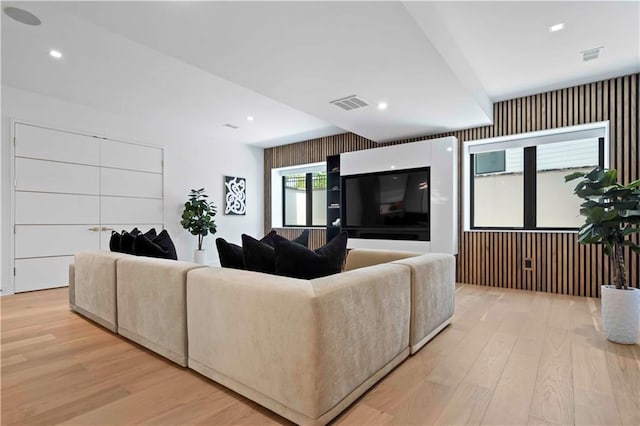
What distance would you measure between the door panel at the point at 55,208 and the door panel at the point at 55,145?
55 centimetres

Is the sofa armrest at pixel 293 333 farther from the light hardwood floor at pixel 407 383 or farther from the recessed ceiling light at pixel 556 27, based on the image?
the recessed ceiling light at pixel 556 27

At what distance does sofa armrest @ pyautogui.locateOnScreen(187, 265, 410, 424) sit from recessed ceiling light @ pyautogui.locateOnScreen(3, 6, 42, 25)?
276 centimetres

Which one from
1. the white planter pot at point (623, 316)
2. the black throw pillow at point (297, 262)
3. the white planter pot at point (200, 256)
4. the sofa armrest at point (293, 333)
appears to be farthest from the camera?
the white planter pot at point (200, 256)

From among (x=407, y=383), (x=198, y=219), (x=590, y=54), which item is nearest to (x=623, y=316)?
(x=407, y=383)

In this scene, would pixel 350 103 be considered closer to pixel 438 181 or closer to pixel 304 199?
pixel 438 181

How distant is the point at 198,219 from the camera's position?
19.8 feet

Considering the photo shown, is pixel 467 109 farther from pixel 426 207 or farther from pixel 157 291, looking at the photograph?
pixel 157 291

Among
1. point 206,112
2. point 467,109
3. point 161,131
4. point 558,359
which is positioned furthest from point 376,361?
point 161,131

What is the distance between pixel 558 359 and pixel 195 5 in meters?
3.45

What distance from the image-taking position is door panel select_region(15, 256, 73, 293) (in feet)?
14.1

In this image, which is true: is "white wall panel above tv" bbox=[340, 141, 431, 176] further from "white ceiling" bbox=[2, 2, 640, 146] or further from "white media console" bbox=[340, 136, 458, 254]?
"white ceiling" bbox=[2, 2, 640, 146]

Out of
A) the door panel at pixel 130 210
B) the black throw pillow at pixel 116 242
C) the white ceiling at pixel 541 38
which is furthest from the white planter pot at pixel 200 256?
the white ceiling at pixel 541 38

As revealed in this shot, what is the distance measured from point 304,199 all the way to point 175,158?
2.83m

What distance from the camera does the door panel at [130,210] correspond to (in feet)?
16.8
